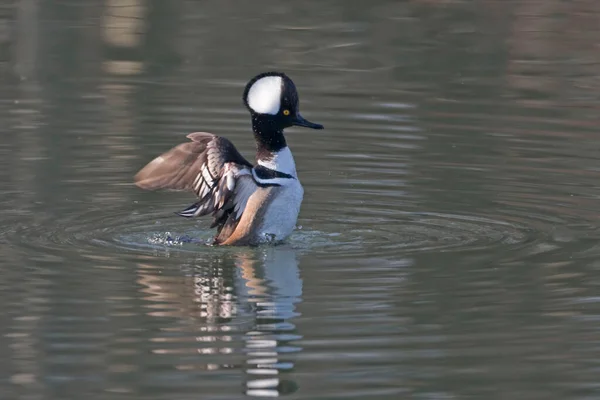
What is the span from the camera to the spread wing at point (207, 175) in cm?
1012

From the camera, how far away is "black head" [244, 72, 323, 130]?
10.2 m

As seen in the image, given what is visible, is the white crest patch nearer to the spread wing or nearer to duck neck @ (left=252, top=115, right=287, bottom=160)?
duck neck @ (left=252, top=115, right=287, bottom=160)

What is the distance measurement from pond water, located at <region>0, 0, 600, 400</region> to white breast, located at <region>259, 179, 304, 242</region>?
21cm

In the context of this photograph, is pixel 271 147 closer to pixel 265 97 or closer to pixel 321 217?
pixel 265 97

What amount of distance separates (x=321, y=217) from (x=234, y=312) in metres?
2.84

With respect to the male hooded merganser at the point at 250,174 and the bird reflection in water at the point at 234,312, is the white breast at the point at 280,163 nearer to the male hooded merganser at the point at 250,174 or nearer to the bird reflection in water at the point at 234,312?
the male hooded merganser at the point at 250,174

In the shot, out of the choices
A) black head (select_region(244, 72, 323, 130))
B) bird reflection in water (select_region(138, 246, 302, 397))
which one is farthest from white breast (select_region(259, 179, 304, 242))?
black head (select_region(244, 72, 323, 130))

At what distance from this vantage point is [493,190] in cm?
1223

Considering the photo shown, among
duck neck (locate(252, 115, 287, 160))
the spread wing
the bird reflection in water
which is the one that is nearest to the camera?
the bird reflection in water

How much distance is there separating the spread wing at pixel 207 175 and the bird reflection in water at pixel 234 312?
34 cm

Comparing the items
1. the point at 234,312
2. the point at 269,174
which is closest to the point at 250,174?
the point at 269,174

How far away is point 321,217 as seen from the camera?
37.4 feet

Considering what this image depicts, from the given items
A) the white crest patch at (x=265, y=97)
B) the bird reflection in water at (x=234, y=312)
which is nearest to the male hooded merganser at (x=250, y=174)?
the white crest patch at (x=265, y=97)

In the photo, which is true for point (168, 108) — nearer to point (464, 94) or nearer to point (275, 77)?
point (464, 94)
